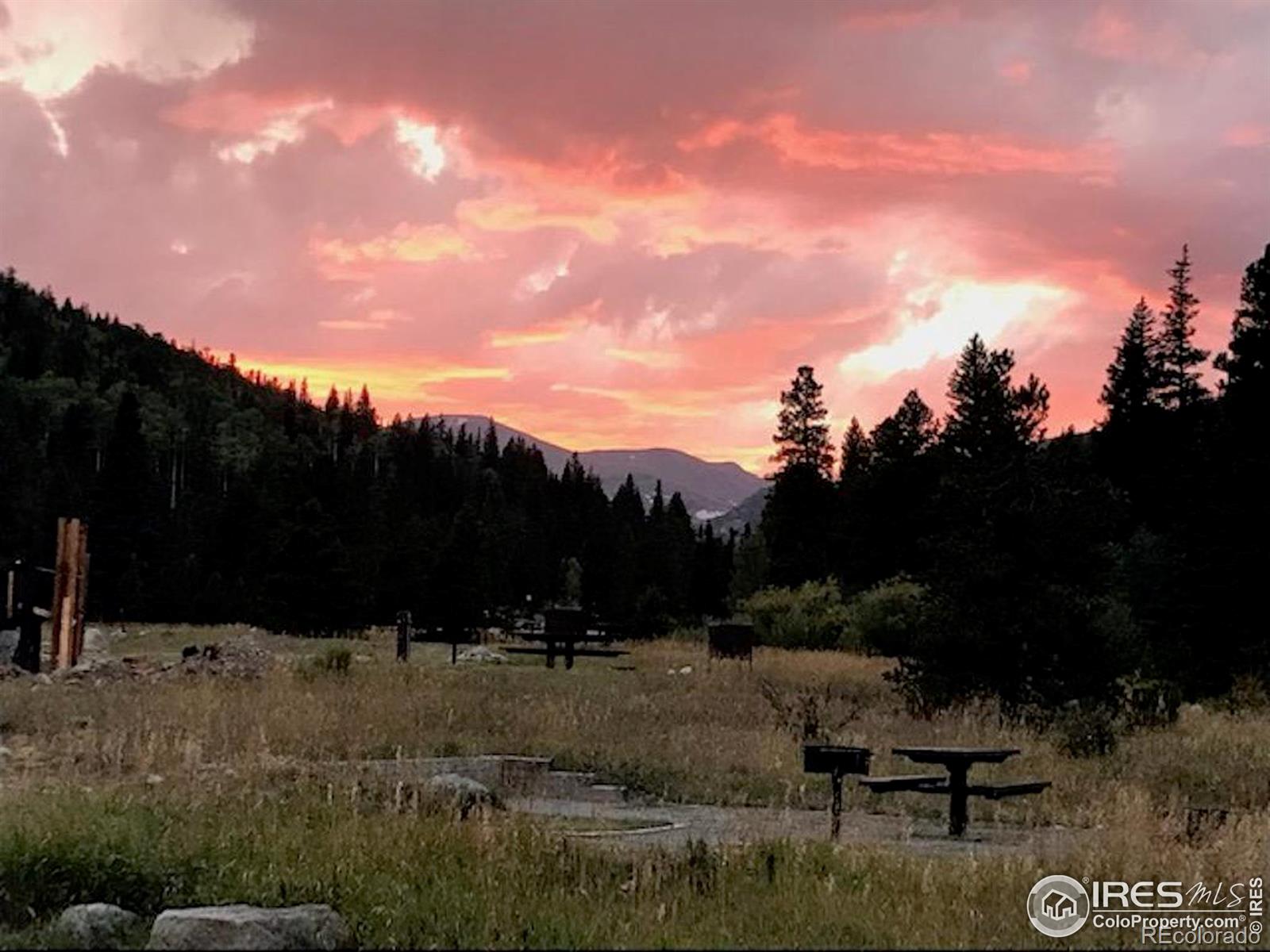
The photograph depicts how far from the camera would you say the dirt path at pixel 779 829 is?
10.2 metres

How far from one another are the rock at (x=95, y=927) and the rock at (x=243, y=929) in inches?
11.5

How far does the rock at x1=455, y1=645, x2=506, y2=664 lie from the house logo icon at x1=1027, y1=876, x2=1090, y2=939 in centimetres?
2130

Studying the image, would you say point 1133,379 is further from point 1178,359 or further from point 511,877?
point 511,877


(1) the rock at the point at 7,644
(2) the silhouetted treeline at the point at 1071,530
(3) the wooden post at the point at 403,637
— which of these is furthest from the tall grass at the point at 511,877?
(1) the rock at the point at 7,644

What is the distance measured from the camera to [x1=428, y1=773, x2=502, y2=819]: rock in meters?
10.5

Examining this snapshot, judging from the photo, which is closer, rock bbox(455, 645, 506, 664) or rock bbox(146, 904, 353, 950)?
rock bbox(146, 904, 353, 950)

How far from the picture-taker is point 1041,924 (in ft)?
24.2

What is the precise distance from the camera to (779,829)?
10.9 m

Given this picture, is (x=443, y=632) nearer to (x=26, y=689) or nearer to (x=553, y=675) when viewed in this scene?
(x=553, y=675)

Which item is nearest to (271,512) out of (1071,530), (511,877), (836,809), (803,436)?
(803,436)

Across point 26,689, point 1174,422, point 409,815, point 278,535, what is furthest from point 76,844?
point 1174,422

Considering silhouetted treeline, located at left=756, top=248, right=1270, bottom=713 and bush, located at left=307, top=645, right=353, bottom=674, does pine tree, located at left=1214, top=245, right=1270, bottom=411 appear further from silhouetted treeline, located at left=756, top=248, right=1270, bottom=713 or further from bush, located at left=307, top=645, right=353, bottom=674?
bush, located at left=307, top=645, right=353, bottom=674

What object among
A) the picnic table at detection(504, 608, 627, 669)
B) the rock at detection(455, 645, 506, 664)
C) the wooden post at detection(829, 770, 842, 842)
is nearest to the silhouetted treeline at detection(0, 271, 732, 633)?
the rock at detection(455, 645, 506, 664)

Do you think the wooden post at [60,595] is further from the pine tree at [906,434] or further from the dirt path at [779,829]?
the pine tree at [906,434]
